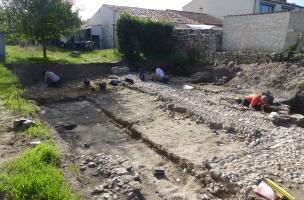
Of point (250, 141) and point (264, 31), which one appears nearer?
point (250, 141)

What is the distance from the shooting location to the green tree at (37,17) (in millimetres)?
19719

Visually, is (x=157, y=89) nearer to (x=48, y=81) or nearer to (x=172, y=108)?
(x=172, y=108)

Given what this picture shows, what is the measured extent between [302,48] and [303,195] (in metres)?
13.1

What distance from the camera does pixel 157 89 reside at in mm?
15648

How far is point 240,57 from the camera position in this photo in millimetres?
19594

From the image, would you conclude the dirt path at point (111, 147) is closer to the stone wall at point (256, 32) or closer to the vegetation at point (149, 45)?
the vegetation at point (149, 45)

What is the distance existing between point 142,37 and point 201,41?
3.92 meters

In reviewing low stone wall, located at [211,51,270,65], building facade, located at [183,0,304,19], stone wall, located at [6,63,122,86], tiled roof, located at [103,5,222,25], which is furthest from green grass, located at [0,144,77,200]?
building facade, located at [183,0,304,19]

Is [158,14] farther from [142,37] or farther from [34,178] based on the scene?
[34,178]

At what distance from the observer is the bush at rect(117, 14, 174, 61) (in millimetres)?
22000

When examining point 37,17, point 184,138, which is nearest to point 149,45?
point 37,17

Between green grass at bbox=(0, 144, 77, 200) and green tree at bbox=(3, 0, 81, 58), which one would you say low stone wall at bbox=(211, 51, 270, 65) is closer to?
green tree at bbox=(3, 0, 81, 58)

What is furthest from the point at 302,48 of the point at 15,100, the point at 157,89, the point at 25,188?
the point at 25,188

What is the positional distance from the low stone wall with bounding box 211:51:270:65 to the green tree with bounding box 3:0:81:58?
9.45m
